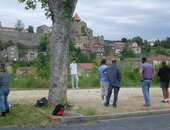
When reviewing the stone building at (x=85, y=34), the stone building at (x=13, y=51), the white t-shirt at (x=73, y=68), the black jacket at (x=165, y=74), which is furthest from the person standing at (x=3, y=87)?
the stone building at (x=85, y=34)

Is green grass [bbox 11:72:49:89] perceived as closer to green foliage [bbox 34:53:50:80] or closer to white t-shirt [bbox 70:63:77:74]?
green foliage [bbox 34:53:50:80]

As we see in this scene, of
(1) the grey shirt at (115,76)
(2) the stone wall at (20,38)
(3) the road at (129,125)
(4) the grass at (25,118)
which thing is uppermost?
(2) the stone wall at (20,38)

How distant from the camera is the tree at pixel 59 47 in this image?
10984 mm

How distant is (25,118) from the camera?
9.40 metres

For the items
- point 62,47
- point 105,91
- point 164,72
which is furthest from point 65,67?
point 164,72

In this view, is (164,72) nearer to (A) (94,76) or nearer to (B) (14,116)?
(B) (14,116)

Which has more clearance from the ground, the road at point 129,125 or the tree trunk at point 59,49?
the tree trunk at point 59,49

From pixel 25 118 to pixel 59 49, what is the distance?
286cm

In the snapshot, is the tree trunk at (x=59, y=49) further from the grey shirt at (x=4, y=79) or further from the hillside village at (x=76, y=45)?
the hillside village at (x=76, y=45)

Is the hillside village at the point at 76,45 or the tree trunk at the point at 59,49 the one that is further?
the hillside village at the point at 76,45

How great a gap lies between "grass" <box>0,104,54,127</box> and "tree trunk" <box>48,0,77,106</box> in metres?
0.92

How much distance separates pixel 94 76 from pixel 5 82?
12.0 meters

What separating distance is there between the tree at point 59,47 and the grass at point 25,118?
943mm

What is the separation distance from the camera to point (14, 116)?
31.4 feet
